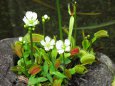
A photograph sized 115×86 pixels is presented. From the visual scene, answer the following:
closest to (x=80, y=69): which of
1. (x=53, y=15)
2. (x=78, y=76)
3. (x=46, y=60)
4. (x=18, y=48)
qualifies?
(x=78, y=76)

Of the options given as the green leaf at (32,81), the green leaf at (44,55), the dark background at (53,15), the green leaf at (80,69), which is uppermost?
the dark background at (53,15)

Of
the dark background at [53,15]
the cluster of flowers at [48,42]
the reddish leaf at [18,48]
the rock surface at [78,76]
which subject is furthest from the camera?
the dark background at [53,15]

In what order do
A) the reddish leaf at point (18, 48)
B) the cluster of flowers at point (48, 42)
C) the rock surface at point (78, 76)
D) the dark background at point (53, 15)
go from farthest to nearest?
the dark background at point (53, 15) → the reddish leaf at point (18, 48) → the rock surface at point (78, 76) → the cluster of flowers at point (48, 42)

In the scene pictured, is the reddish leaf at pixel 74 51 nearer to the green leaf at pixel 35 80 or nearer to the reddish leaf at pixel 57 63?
the reddish leaf at pixel 57 63

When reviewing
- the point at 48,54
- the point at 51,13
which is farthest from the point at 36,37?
the point at 51,13

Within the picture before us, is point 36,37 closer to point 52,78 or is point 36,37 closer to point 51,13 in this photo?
point 52,78

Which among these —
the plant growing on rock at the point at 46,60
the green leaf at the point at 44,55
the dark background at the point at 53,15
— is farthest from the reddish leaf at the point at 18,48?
the dark background at the point at 53,15

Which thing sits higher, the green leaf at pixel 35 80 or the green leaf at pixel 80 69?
the green leaf at pixel 80 69

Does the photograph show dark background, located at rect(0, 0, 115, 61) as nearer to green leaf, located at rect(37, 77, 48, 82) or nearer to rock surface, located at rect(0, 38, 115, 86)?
rock surface, located at rect(0, 38, 115, 86)
